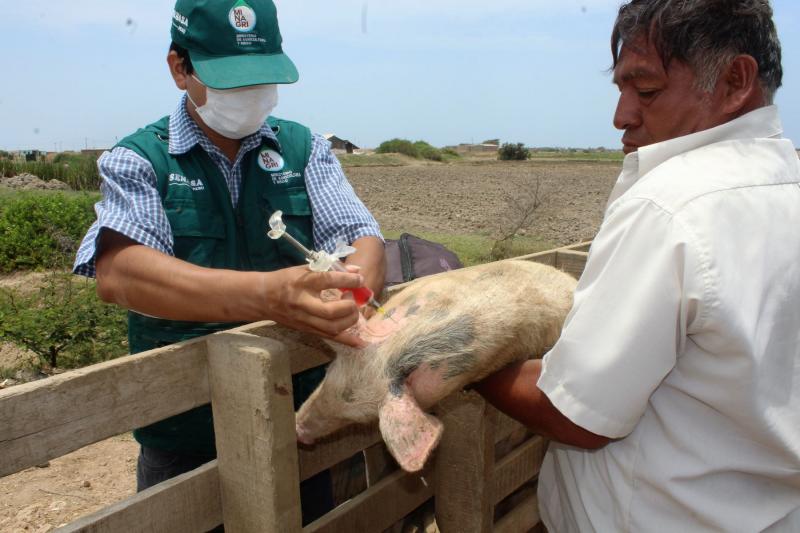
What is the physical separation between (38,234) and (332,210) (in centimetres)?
1010

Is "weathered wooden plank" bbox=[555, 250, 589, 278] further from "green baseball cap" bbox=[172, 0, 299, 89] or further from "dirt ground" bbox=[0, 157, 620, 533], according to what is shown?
"dirt ground" bbox=[0, 157, 620, 533]

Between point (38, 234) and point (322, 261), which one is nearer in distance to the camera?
point (322, 261)

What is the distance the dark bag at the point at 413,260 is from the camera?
3.12 meters

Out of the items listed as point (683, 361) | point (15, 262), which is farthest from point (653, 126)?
point (15, 262)

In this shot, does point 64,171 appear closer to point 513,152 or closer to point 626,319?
point 626,319

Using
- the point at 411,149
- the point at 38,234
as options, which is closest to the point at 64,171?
the point at 38,234

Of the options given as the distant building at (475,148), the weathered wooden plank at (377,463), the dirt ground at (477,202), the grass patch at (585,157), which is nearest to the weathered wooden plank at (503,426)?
the weathered wooden plank at (377,463)

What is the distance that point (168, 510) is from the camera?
63.9 inches

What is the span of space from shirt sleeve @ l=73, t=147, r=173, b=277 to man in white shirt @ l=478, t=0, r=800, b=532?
44.3 inches

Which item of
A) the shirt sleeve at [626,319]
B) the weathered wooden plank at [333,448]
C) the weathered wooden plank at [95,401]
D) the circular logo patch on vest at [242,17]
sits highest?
the circular logo patch on vest at [242,17]

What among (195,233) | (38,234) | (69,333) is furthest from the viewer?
(38,234)

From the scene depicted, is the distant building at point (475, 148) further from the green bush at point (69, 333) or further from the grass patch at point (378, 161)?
the green bush at point (69, 333)

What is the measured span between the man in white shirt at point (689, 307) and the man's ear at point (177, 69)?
1533 millimetres

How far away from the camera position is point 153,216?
1998 millimetres
